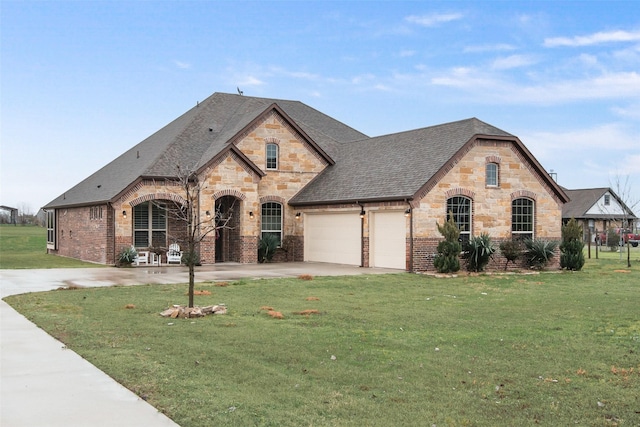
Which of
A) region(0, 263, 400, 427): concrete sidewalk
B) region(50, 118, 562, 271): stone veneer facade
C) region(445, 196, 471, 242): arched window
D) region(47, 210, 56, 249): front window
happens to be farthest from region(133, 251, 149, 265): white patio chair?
region(0, 263, 400, 427): concrete sidewalk

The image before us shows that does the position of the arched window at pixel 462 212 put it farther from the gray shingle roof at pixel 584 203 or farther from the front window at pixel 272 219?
the gray shingle roof at pixel 584 203

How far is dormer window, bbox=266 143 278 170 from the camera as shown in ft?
101

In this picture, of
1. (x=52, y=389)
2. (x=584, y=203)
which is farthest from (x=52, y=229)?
(x=584, y=203)

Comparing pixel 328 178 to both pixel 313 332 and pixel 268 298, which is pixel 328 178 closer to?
pixel 268 298

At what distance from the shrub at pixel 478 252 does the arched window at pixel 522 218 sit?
116 inches

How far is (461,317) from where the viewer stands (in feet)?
42.8

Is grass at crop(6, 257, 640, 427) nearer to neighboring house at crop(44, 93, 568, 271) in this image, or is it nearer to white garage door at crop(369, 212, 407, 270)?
white garage door at crop(369, 212, 407, 270)

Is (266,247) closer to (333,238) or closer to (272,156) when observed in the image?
(333,238)

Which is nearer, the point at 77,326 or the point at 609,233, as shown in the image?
the point at 77,326

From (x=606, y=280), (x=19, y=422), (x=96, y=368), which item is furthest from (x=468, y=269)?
(x=19, y=422)

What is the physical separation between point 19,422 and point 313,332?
555cm

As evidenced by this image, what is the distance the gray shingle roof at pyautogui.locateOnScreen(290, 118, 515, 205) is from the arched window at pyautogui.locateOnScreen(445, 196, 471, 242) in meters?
1.64

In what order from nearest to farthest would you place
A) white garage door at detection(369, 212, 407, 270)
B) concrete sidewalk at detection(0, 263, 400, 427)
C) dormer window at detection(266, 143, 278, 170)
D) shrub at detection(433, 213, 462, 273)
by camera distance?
concrete sidewalk at detection(0, 263, 400, 427), shrub at detection(433, 213, 462, 273), white garage door at detection(369, 212, 407, 270), dormer window at detection(266, 143, 278, 170)

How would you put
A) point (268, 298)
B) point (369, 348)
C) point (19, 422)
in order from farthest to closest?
point (268, 298)
point (369, 348)
point (19, 422)
